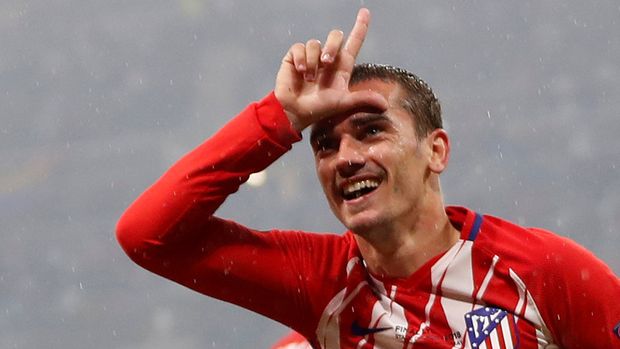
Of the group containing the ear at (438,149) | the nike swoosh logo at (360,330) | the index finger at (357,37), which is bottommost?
the nike swoosh logo at (360,330)

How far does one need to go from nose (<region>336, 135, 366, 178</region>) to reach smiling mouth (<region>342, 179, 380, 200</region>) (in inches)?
0.9

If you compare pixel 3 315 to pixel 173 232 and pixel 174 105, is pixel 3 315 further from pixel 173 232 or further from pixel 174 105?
pixel 173 232

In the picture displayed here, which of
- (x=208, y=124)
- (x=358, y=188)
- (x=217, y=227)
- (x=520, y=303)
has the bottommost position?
(x=208, y=124)

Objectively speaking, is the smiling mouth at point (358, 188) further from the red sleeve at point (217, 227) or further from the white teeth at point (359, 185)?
the red sleeve at point (217, 227)

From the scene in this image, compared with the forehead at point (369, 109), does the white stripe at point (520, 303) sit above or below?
below

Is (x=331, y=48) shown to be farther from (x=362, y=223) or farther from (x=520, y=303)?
(x=520, y=303)

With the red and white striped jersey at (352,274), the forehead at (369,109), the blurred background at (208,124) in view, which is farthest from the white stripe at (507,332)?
the blurred background at (208,124)

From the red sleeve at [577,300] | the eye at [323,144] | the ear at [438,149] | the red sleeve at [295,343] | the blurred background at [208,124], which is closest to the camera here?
the red sleeve at [577,300]

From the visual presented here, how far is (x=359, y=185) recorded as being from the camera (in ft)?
9.14

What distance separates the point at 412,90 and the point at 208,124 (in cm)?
560

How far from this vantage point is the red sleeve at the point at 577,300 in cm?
273

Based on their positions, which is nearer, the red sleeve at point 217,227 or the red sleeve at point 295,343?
the red sleeve at point 217,227

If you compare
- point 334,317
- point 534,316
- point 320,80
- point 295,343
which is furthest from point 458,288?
point 295,343

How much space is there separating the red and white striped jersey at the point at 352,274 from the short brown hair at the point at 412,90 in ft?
0.75
